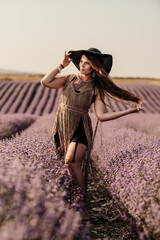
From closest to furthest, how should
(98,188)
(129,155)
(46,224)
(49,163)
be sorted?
(46,224) → (49,163) → (129,155) → (98,188)

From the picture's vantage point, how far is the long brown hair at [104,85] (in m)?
2.98

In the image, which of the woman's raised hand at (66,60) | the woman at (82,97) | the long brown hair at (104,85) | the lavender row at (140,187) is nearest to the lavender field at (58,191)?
the lavender row at (140,187)

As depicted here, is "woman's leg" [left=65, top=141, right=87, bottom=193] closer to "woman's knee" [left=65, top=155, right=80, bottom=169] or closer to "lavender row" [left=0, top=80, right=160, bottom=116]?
"woman's knee" [left=65, top=155, right=80, bottom=169]

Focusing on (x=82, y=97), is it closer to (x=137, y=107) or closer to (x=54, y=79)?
(x=54, y=79)

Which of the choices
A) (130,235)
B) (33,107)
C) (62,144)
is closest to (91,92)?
(62,144)

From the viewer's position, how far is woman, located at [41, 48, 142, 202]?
293 centimetres

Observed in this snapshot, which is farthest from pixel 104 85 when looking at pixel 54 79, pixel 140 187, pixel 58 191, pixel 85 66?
pixel 58 191

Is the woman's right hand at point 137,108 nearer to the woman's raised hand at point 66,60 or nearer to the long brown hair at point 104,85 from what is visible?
the long brown hair at point 104,85

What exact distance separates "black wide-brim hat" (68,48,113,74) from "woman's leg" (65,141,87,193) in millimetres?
980

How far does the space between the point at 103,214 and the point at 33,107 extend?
42.1 feet

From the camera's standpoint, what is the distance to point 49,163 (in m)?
2.58

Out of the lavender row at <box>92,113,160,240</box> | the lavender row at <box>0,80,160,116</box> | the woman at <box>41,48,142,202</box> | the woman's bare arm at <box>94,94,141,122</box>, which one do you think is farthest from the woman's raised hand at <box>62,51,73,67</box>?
the lavender row at <box>0,80,160,116</box>

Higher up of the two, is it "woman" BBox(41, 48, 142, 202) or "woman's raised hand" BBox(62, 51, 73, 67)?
"woman's raised hand" BBox(62, 51, 73, 67)

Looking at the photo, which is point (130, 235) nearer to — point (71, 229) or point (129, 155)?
point (129, 155)
